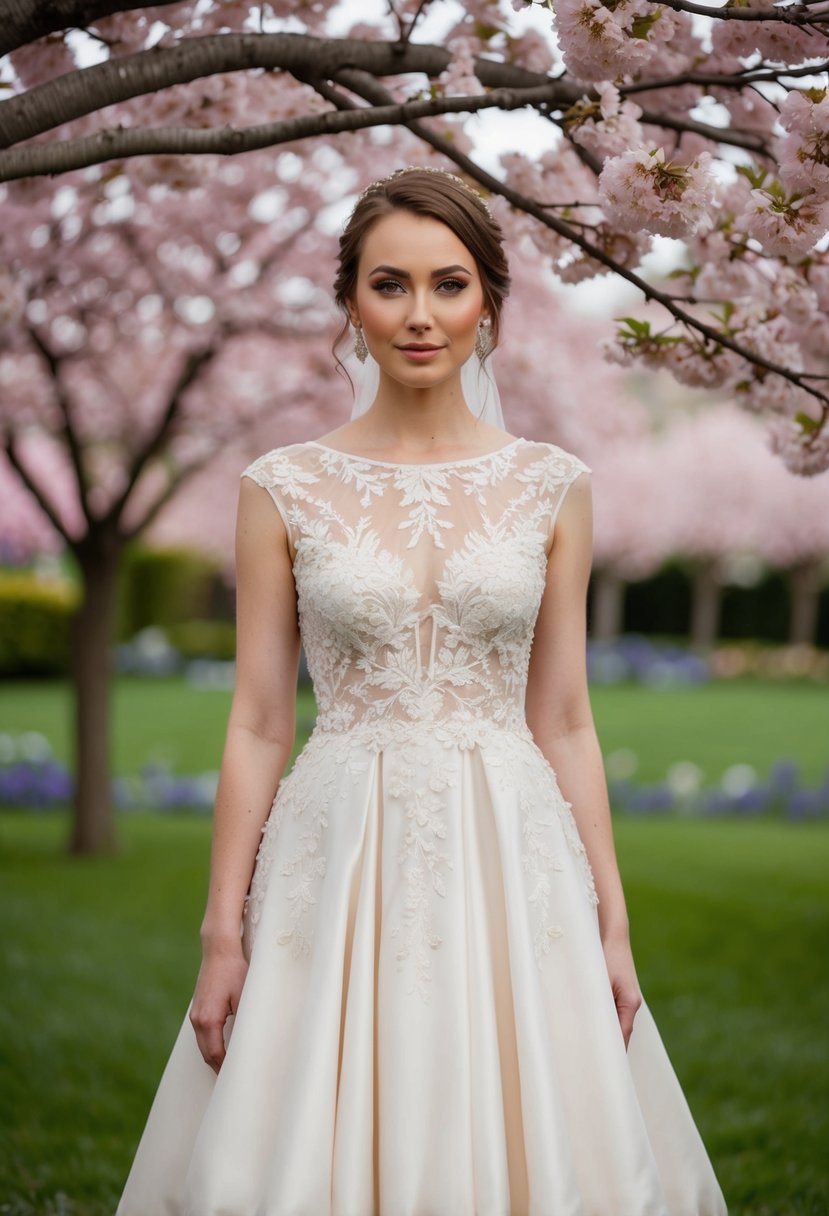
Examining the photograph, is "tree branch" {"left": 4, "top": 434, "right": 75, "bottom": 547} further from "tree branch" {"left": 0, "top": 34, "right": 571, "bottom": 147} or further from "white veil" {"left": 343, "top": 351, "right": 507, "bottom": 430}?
"white veil" {"left": 343, "top": 351, "right": 507, "bottom": 430}

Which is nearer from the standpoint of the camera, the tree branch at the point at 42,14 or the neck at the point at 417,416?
the neck at the point at 417,416

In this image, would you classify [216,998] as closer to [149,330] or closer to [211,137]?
[211,137]

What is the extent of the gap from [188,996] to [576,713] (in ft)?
14.0

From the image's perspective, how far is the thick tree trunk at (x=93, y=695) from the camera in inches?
367

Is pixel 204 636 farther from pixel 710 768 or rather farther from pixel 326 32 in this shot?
pixel 326 32

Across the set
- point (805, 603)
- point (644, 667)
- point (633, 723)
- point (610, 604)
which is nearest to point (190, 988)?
point (633, 723)

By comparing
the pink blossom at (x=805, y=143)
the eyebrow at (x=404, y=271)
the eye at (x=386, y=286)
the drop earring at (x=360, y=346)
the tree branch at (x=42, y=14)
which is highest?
the tree branch at (x=42, y=14)

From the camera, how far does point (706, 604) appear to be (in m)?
31.3

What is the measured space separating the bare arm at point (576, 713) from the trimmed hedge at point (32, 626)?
21.9 meters

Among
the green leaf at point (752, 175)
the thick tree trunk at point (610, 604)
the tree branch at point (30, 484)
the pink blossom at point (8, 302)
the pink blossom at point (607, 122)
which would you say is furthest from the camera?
the thick tree trunk at point (610, 604)

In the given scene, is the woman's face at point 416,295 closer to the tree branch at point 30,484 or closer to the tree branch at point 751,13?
the tree branch at point 751,13

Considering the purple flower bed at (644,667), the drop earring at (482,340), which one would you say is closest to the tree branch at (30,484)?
the drop earring at (482,340)

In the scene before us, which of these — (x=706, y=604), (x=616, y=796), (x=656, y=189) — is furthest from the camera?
(x=706, y=604)

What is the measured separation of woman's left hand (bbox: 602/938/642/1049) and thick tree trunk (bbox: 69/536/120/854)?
706 centimetres
